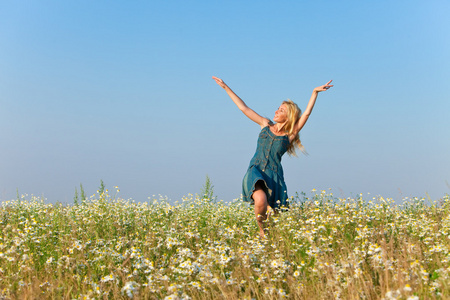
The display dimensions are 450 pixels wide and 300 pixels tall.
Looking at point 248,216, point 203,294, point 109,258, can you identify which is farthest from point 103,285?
point 248,216

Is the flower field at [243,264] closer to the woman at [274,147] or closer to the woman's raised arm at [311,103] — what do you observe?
the woman at [274,147]

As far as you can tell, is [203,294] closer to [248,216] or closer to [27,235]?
[27,235]

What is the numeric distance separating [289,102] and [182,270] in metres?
5.10

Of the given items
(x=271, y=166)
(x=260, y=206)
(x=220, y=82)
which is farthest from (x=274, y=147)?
(x=220, y=82)

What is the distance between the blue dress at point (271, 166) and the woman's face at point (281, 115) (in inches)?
11.4

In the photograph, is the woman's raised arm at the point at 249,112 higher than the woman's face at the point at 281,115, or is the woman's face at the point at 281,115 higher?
the woman's raised arm at the point at 249,112

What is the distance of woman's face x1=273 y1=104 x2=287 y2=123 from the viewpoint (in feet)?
29.5

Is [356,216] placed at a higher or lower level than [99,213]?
lower

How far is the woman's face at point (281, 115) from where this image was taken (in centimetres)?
899

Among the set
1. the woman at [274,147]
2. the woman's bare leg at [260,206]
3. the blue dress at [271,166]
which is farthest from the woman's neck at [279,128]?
the woman's bare leg at [260,206]

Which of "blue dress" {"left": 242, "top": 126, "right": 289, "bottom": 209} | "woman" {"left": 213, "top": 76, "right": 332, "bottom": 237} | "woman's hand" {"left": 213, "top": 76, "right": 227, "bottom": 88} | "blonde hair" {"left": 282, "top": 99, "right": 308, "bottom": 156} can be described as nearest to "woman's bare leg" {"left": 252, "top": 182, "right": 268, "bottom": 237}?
"woman" {"left": 213, "top": 76, "right": 332, "bottom": 237}

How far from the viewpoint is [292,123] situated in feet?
29.4

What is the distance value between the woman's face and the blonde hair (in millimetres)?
69

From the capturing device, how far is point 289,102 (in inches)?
356
